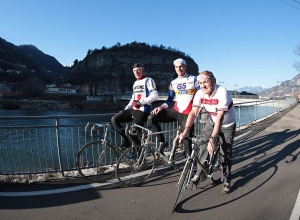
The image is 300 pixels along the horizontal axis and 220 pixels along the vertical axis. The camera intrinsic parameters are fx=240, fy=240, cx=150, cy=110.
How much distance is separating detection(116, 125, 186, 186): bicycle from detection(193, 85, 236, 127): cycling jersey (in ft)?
2.85

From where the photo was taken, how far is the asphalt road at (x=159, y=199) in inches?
131

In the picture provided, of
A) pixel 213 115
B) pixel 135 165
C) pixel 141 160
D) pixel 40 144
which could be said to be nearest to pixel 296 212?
pixel 213 115

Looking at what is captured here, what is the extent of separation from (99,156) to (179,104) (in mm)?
1899

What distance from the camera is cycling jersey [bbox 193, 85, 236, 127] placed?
12.4 feet

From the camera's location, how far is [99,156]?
15.5ft

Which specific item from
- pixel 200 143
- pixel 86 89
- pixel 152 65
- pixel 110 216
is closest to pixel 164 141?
pixel 200 143

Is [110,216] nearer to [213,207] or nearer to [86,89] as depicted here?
[213,207]

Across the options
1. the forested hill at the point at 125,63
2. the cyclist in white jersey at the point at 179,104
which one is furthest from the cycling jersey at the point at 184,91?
the forested hill at the point at 125,63

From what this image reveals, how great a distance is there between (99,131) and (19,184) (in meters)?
1.68

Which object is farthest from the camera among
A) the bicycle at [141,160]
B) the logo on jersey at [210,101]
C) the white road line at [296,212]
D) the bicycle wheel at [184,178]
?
the bicycle at [141,160]

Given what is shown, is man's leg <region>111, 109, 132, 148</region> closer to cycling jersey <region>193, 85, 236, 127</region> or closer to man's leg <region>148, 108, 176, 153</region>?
man's leg <region>148, 108, 176, 153</region>

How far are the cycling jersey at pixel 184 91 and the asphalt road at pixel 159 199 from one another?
1368 mm

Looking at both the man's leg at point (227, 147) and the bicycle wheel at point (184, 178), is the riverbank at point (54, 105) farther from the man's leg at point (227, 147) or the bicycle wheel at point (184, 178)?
the bicycle wheel at point (184, 178)

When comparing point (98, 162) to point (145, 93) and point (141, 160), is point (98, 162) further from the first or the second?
point (145, 93)
